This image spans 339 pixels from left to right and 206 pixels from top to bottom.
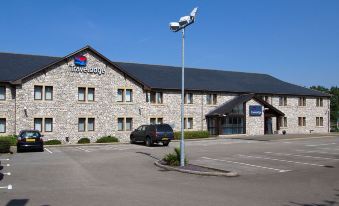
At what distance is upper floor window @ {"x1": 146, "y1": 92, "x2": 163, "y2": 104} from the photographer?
3814 centimetres

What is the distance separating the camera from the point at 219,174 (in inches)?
563

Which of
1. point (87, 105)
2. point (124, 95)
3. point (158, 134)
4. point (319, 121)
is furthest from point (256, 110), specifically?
point (87, 105)

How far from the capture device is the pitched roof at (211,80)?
1599 inches

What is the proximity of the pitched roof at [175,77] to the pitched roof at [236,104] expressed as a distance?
1.28m

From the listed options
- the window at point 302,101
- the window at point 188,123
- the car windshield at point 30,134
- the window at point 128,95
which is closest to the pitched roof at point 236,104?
the window at point 188,123

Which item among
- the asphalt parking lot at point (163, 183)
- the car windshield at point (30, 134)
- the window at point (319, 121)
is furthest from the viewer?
the window at point (319, 121)

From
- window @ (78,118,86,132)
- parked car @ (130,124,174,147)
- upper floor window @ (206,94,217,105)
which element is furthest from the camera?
upper floor window @ (206,94,217,105)

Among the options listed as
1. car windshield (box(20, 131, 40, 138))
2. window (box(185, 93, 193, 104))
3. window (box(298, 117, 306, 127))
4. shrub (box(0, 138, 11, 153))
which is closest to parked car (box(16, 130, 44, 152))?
car windshield (box(20, 131, 40, 138))

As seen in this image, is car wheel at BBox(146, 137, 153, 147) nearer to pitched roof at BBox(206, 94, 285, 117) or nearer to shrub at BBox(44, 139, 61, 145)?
shrub at BBox(44, 139, 61, 145)

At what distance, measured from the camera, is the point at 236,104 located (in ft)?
136

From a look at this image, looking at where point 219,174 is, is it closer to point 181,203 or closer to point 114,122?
point 181,203

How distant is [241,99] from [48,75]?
20.6 meters

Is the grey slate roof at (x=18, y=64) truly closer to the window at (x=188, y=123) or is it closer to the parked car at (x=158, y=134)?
the parked car at (x=158, y=134)

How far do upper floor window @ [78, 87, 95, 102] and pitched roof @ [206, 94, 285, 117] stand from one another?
507 inches
